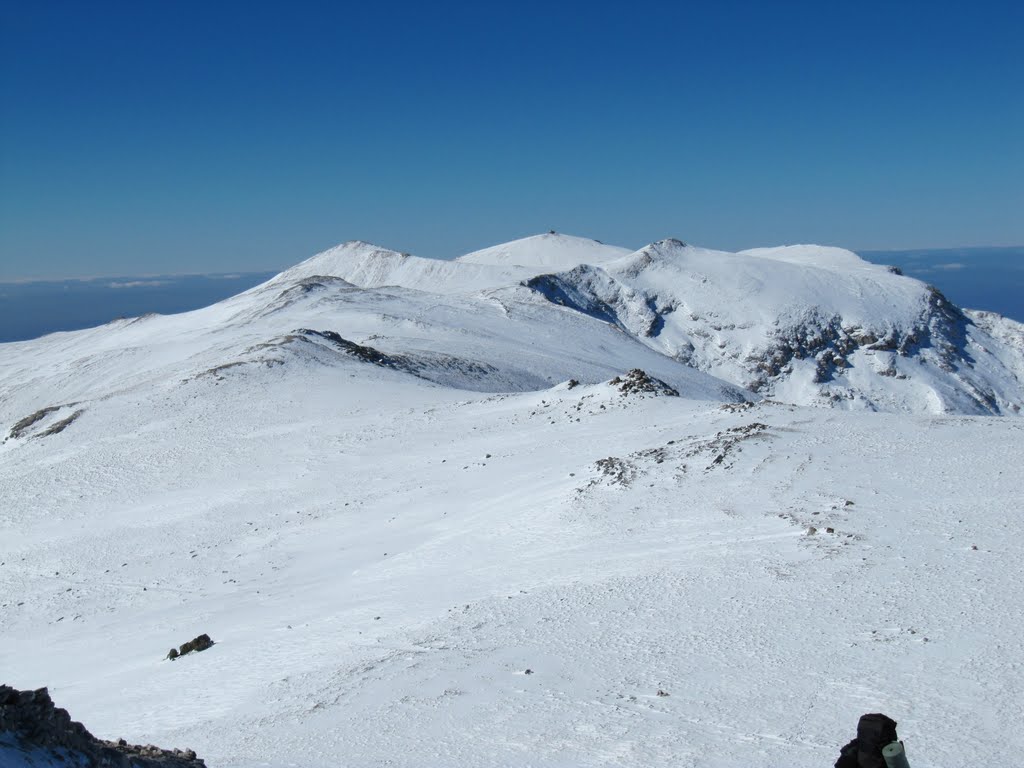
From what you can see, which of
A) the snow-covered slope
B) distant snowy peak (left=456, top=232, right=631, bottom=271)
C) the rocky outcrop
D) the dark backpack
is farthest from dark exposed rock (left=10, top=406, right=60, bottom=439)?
distant snowy peak (left=456, top=232, right=631, bottom=271)

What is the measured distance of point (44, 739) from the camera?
28.2 feet

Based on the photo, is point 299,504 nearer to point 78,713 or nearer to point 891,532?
point 78,713

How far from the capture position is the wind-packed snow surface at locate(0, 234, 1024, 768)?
1184 cm

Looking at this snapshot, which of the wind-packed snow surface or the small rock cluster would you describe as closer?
the wind-packed snow surface

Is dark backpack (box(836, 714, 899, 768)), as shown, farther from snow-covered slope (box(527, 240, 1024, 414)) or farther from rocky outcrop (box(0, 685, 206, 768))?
snow-covered slope (box(527, 240, 1024, 414))

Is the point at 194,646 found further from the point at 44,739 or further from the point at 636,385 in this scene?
the point at 636,385

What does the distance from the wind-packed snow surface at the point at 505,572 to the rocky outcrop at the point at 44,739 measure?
102 inches

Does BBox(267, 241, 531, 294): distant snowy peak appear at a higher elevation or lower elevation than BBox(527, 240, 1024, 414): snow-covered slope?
higher

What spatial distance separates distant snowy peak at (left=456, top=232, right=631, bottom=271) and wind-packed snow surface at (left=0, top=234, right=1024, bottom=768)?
110398 millimetres

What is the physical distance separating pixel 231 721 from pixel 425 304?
81520mm

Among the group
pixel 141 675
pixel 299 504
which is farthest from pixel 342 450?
pixel 141 675

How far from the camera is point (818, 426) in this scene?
92.3 feet

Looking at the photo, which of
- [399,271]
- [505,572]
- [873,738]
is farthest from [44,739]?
[399,271]

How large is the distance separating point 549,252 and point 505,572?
151819 mm
